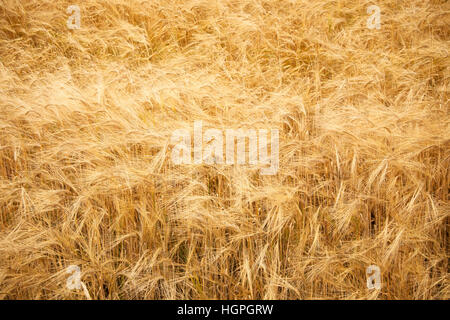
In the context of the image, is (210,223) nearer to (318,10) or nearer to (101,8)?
(318,10)

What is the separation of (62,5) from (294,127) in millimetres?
2709

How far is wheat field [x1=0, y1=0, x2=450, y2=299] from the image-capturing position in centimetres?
143

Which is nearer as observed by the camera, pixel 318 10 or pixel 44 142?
pixel 44 142

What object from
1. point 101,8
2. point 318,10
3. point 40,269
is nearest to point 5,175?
point 40,269


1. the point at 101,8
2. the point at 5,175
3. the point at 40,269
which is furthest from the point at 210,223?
the point at 101,8

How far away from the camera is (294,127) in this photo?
1.98 m

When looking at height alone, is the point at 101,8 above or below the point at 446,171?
above

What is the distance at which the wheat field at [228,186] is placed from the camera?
4.69ft

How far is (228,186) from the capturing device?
5.51ft

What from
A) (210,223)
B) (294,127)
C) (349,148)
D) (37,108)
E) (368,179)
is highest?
(37,108)

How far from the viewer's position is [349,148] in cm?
174

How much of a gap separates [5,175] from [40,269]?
62 cm

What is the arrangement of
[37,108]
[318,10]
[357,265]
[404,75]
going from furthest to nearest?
[318,10], [404,75], [37,108], [357,265]

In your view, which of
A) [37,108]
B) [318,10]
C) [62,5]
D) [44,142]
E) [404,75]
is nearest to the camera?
[44,142]
